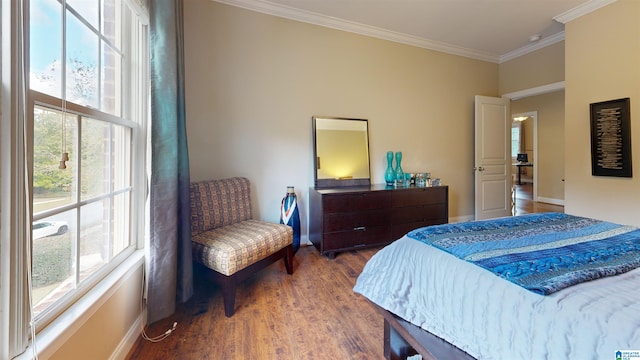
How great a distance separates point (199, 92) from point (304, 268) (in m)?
2.05

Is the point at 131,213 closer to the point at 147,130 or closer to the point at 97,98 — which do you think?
the point at 147,130

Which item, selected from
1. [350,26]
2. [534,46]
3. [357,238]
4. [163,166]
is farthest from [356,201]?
[534,46]

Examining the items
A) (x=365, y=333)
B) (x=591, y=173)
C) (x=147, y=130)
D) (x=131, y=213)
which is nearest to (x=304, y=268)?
(x=365, y=333)

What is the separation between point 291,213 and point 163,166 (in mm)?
1454

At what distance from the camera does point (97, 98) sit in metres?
1.29

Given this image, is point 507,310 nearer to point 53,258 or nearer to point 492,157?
point 53,258

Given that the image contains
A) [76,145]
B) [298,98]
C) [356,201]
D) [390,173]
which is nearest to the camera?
[76,145]

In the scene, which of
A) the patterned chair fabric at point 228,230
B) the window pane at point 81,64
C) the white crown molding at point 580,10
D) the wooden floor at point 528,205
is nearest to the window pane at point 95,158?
the window pane at point 81,64

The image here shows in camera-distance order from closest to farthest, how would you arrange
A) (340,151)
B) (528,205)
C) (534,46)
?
(340,151) → (534,46) → (528,205)

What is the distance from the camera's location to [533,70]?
3.83 meters

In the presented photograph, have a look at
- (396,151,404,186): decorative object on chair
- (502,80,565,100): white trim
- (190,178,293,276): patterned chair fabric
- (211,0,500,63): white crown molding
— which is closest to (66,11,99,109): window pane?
(190,178,293,276): patterned chair fabric

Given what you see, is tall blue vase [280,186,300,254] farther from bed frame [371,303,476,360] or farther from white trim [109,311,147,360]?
bed frame [371,303,476,360]

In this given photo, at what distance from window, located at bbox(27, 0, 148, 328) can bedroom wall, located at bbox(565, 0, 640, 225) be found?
4.25m

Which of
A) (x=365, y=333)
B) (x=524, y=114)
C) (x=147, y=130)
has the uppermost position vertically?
(x=524, y=114)
